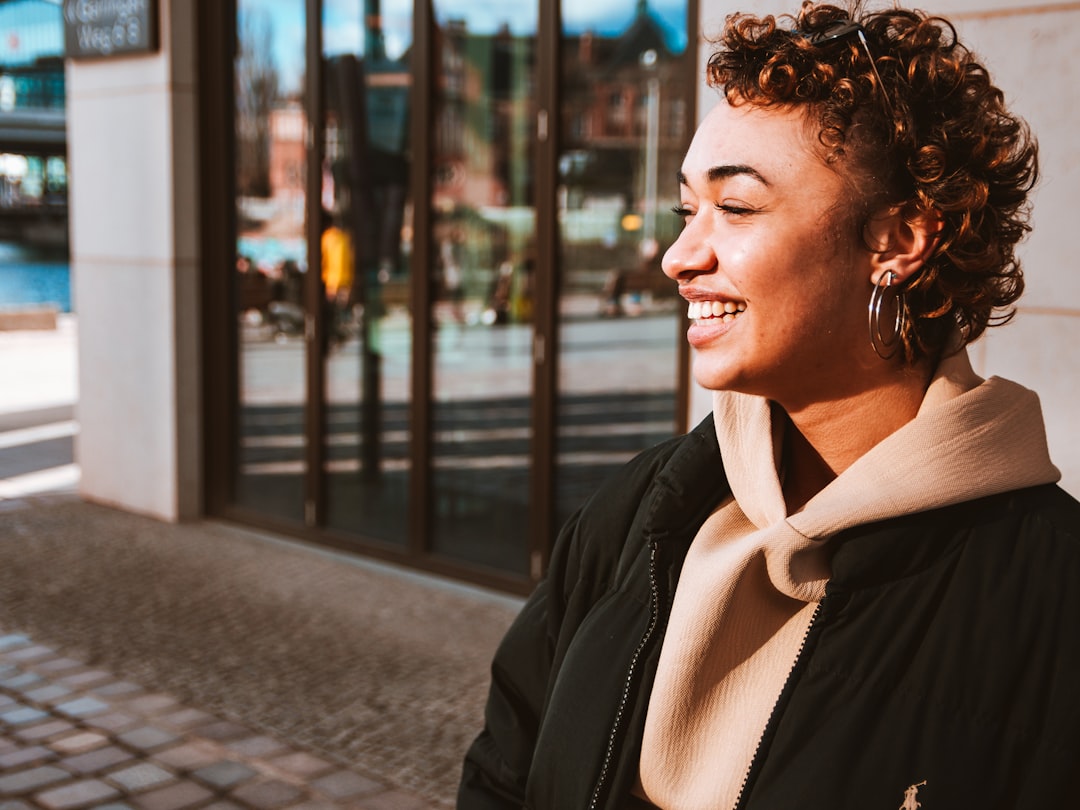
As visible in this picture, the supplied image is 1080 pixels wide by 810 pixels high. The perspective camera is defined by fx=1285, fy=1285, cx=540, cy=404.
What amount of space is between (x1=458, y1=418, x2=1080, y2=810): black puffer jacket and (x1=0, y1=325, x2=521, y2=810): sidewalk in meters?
2.37

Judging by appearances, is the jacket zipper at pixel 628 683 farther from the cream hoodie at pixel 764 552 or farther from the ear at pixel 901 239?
the ear at pixel 901 239

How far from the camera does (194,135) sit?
7.24m

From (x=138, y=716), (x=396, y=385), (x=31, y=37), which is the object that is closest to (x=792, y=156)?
(x=138, y=716)

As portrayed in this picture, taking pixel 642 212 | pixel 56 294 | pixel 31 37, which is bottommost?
pixel 56 294

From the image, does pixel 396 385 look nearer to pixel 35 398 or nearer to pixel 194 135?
pixel 194 135

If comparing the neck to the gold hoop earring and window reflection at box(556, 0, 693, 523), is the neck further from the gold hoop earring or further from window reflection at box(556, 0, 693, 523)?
window reflection at box(556, 0, 693, 523)

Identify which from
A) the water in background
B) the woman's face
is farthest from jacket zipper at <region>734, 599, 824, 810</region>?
the water in background

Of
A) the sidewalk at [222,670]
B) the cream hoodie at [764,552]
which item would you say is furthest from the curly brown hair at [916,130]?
the sidewalk at [222,670]

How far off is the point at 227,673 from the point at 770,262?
12.9 feet

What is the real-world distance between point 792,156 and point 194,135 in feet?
20.6

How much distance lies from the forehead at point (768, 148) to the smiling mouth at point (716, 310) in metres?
0.15

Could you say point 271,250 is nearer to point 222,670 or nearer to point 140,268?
point 140,268

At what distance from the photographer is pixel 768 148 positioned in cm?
150

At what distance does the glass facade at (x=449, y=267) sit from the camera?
5.58 m
